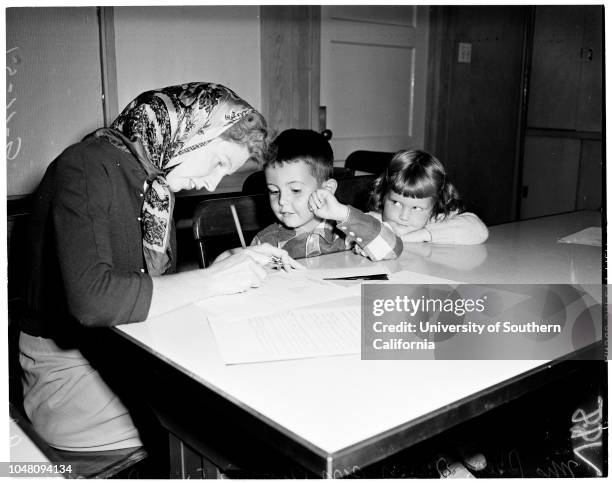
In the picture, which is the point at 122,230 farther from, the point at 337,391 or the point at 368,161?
the point at 368,161

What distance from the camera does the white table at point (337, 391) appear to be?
720 millimetres

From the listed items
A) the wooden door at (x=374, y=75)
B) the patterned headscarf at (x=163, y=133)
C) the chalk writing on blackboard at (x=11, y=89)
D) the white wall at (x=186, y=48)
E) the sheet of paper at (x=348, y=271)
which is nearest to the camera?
→ the patterned headscarf at (x=163, y=133)

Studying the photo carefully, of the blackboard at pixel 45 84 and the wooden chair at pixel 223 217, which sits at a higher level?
the blackboard at pixel 45 84

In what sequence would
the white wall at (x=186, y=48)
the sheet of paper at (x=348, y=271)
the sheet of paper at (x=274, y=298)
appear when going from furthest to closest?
the white wall at (x=186, y=48)
the sheet of paper at (x=348, y=271)
the sheet of paper at (x=274, y=298)

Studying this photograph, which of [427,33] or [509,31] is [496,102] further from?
[427,33]

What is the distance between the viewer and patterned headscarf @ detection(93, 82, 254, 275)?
1.30 m

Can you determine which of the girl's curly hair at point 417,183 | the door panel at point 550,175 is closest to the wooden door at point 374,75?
the door panel at point 550,175

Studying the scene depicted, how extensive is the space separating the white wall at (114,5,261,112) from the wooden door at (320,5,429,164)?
513 mm

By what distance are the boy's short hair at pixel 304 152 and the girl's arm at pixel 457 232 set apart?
32 centimetres

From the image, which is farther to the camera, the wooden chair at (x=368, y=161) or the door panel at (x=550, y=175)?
the door panel at (x=550, y=175)

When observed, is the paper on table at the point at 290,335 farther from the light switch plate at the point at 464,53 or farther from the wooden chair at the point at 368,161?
the light switch plate at the point at 464,53

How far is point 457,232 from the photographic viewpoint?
5.92 feet

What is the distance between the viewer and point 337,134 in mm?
3668

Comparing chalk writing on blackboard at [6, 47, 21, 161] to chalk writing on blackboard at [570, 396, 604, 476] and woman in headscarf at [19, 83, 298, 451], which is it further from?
chalk writing on blackboard at [570, 396, 604, 476]
